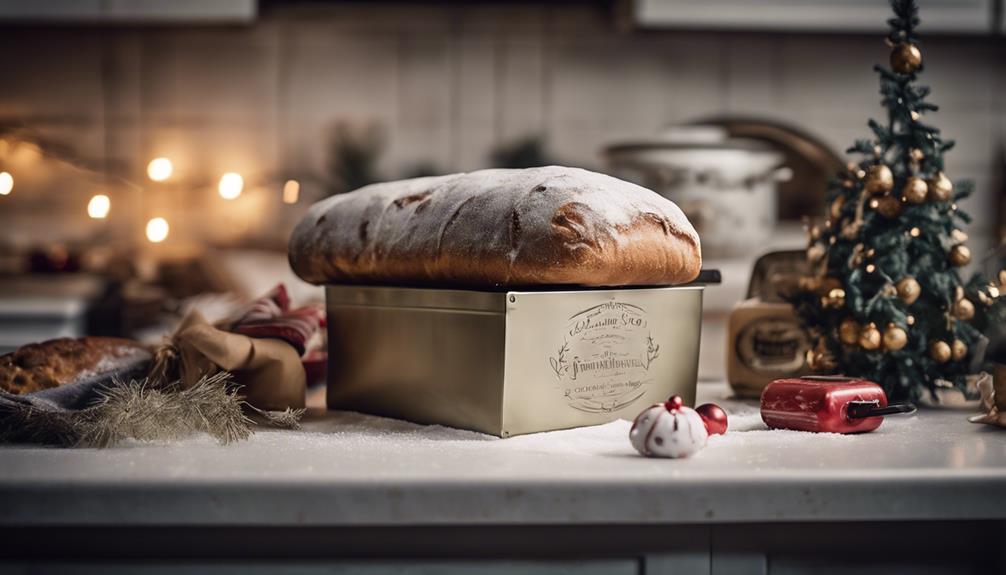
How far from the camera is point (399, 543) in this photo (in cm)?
60

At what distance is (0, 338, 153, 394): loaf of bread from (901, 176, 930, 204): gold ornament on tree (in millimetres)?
760

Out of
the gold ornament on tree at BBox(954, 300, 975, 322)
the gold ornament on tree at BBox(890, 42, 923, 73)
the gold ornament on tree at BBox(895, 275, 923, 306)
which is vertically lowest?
the gold ornament on tree at BBox(954, 300, 975, 322)

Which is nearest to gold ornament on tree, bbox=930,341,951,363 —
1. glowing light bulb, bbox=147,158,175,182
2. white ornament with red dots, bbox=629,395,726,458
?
white ornament with red dots, bbox=629,395,726,458

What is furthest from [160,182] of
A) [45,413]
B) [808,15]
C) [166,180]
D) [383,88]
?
[45,413]

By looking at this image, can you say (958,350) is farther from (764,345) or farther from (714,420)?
(714,420)

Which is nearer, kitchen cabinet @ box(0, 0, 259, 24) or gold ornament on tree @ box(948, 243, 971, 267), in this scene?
gold ornament on tree @ box(948, 243, 971, 267)

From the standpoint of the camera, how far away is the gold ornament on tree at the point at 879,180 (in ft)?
3.03

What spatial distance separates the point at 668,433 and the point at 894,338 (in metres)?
0.37

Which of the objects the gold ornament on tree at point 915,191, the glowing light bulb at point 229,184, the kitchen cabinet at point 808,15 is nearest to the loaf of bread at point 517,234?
the gold ornament on tree at point 915,191

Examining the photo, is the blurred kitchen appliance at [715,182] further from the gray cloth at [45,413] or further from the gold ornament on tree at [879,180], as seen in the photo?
the gray cloth at [45,413]

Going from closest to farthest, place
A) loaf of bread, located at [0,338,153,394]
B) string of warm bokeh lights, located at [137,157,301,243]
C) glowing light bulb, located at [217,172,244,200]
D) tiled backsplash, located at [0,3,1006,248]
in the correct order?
loaf of bread, located at [0,338,153,394]
string of warm bokeh lights, located at [137,157,301,243]
glowing light bulb, located at [217,172,244,200]
tiled backsplash, located at [0,3,1006,248]

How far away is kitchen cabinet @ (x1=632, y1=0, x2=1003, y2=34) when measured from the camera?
2.42 meters

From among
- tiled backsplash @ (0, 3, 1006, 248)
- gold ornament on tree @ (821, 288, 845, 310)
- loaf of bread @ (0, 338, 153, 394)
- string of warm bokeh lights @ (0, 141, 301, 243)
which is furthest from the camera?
tiled backsplash @ (0, 3, 1006, 248)

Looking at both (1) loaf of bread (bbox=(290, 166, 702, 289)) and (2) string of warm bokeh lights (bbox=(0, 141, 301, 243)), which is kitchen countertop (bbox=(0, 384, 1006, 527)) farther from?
(2) string of warm bokeh lights (bbox=(0, 141, 301, 243))
